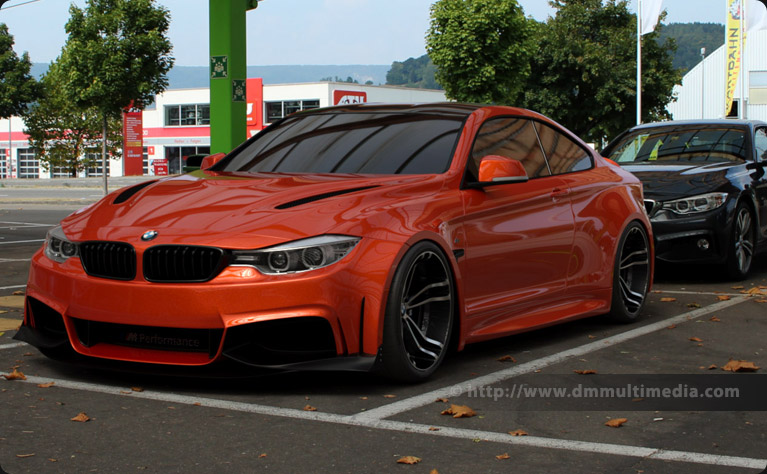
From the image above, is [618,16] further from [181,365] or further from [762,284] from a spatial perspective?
[181,365]

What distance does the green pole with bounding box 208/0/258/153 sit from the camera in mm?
Result: 13125

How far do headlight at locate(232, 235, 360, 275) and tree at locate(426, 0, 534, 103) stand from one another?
38971mm

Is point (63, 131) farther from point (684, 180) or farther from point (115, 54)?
point (684, 180)

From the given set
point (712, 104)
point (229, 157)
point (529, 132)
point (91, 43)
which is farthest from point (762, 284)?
point (712, 104)

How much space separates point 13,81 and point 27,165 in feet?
152

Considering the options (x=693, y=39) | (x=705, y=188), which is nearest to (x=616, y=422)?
(x=705, y=188)

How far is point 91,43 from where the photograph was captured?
31.4 m

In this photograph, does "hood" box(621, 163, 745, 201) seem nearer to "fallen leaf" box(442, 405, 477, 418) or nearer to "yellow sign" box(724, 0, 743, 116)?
"fallen leaf" box(442, 405, 477, 418)

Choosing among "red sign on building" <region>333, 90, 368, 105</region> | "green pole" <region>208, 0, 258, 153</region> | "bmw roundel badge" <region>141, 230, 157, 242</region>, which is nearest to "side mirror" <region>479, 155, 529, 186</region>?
"bmw roundel badge" <region>141, 230, 157, 242</region>

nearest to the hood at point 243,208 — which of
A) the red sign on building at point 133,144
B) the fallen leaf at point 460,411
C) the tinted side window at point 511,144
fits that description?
the tinted side window at point 511,144

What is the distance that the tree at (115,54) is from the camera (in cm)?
3117

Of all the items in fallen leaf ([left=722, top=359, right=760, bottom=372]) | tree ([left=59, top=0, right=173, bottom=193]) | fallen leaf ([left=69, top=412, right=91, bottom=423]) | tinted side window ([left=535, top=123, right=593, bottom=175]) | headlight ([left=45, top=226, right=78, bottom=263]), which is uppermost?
tree ([left=59, top=0, right=173, bottom=193])

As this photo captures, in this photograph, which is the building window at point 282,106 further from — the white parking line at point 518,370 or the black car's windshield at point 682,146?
the white parking line at point 518,370

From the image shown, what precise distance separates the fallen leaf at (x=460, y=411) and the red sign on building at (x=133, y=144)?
256 feet
